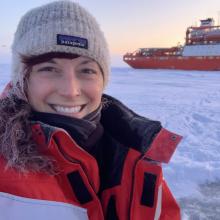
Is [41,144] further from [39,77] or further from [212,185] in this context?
[212,185]

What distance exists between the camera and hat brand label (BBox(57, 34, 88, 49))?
103 centimetres

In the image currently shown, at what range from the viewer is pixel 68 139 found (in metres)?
0.95

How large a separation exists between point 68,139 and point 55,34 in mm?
333

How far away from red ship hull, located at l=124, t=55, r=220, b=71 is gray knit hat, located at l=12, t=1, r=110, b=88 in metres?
23.3

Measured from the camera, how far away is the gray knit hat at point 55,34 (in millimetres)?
1024

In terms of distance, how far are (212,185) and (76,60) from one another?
1.92m

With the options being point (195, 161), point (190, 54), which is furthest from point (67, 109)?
point (190, 54)

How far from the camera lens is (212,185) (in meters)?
2.59

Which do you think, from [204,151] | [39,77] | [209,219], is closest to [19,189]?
[39,77]

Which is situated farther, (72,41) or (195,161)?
(195,161)

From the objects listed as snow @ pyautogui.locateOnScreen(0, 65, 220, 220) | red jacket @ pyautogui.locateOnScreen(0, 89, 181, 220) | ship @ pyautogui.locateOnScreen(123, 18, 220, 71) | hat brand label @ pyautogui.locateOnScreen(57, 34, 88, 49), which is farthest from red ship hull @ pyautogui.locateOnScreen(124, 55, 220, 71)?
hat brand label @ pyautogui.locateOnScreen(57, 34, 88, 49)

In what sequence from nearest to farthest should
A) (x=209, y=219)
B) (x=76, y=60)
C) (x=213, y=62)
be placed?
1. (x=76, y=60)
2. (x=209, y=219)
3. (x=213, y=62)

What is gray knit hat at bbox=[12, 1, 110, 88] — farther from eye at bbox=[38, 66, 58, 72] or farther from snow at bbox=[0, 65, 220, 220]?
snow at bbox=[0, 65, 220, 220]

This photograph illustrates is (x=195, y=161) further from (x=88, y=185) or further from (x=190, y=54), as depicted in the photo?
(x=190, y=54)
